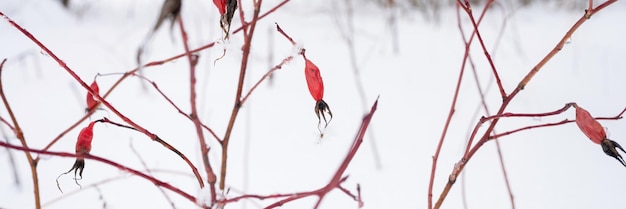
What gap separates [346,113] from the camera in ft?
6.37

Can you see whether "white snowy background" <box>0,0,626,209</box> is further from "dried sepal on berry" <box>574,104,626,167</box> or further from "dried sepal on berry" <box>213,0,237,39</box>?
"dried sepal on berry" <box>574,104,626,167</box>

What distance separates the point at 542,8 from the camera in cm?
387

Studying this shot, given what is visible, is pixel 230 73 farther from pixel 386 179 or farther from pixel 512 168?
pixel 512 168

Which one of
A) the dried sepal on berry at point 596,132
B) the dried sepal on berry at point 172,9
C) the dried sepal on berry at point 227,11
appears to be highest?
the dried sepal on berry at point 172,9

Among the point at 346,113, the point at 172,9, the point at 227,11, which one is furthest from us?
Answer: the point at 346,113

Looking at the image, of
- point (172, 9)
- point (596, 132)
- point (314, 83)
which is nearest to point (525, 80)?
point (596, 132)

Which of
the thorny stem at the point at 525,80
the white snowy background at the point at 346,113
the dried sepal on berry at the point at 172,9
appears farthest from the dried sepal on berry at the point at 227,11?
the thorny stem at the point at 525,80

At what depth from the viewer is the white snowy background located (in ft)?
4.04

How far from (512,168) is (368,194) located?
378 millimetres

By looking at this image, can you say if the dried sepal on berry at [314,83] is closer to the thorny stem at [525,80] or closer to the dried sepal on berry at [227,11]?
the dried sepal on berry at [227,11]

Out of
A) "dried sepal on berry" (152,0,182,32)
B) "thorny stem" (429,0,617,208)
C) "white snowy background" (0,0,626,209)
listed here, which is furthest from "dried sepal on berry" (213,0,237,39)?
"thorny stem" (429,0,617,208)

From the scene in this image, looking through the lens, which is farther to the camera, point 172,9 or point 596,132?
point 172,9

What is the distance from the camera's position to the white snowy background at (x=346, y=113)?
1.23 m

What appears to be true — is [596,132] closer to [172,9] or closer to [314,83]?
[314,83]
